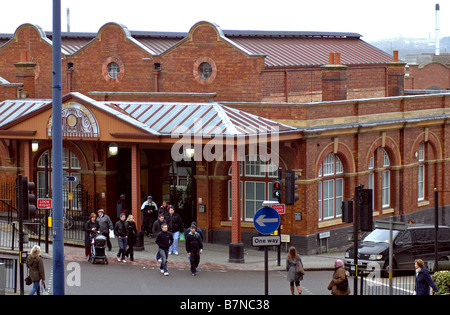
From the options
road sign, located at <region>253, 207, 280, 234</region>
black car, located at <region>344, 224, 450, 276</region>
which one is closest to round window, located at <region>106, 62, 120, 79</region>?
black car, located at <region>344, 224, 450, 276</region>

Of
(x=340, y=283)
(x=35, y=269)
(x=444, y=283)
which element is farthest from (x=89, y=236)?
(x=444, y=283)

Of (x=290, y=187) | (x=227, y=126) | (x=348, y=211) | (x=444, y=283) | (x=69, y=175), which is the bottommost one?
(x=444, y=283)

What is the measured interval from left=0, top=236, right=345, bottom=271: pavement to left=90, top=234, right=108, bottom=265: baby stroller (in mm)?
485

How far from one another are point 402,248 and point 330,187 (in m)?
6.05

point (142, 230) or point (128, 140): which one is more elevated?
point (128, 140)

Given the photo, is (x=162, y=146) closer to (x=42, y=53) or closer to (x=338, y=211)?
(x=338, y=211)

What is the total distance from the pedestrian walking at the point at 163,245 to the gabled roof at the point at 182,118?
Answer: 367 centimetres

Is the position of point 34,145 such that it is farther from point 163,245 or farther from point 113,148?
point 163,245

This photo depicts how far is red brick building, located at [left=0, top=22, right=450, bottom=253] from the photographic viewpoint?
102 ft

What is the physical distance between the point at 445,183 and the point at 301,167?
1052cm

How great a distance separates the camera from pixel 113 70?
3903cm

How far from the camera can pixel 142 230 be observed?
3375 cm

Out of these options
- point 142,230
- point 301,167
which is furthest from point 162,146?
point 301,167

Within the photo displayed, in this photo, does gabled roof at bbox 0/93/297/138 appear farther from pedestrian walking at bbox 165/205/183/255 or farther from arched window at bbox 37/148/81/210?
arched window at bbox 37/148/81/210
